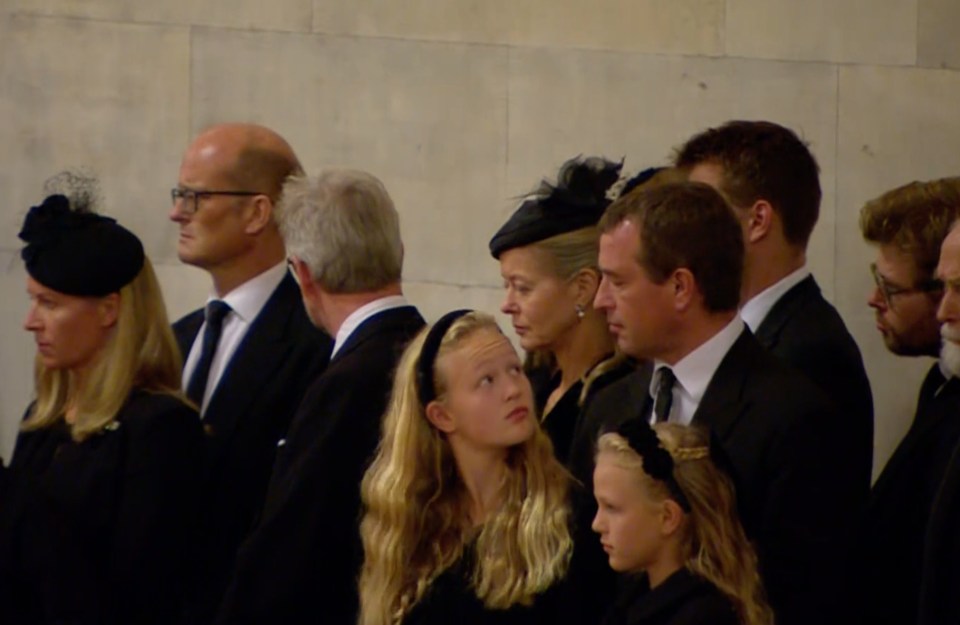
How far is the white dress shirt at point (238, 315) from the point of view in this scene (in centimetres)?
589

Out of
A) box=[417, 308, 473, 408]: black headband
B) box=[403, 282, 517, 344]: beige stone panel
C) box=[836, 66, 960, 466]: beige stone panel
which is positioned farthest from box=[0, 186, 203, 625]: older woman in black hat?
box=[836, 66, 960, 466]: beige stone panel

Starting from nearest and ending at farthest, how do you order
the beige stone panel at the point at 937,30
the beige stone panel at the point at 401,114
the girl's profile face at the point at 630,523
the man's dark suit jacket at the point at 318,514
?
the girl's profile face at the point at 630,523 → the man's dark suit jacket at the point at 318,514 → the beige stone panel at the point at 401,114 → the beige stone panel at the point at 937,30

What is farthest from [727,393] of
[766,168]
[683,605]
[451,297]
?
[451,297]

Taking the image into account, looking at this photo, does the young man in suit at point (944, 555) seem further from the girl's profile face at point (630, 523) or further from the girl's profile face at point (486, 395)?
the girl's profile face at point (486, 395)

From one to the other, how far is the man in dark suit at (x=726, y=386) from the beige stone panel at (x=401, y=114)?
2677mm

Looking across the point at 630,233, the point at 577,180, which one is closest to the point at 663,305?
the point at 630,233

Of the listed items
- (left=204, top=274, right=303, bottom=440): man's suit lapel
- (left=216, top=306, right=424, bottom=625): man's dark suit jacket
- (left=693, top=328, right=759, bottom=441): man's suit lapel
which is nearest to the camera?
(left=693, top=328, right=759, bottom=441): man's suit lapel

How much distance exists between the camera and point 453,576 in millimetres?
4523

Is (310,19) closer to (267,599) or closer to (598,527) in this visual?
(267,599)

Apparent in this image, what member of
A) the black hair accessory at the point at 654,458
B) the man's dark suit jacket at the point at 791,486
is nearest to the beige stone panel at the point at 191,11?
the man's dark suit jacket at the point at 791,486

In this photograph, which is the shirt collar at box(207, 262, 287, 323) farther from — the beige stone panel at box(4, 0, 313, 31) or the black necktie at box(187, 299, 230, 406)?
the beige stone panel at box(4, 0, 313, 31)

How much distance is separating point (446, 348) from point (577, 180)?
3.17 ft

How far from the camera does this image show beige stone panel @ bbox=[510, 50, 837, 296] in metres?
7.60

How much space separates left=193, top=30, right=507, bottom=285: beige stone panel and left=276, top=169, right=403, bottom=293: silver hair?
77.9 inches
